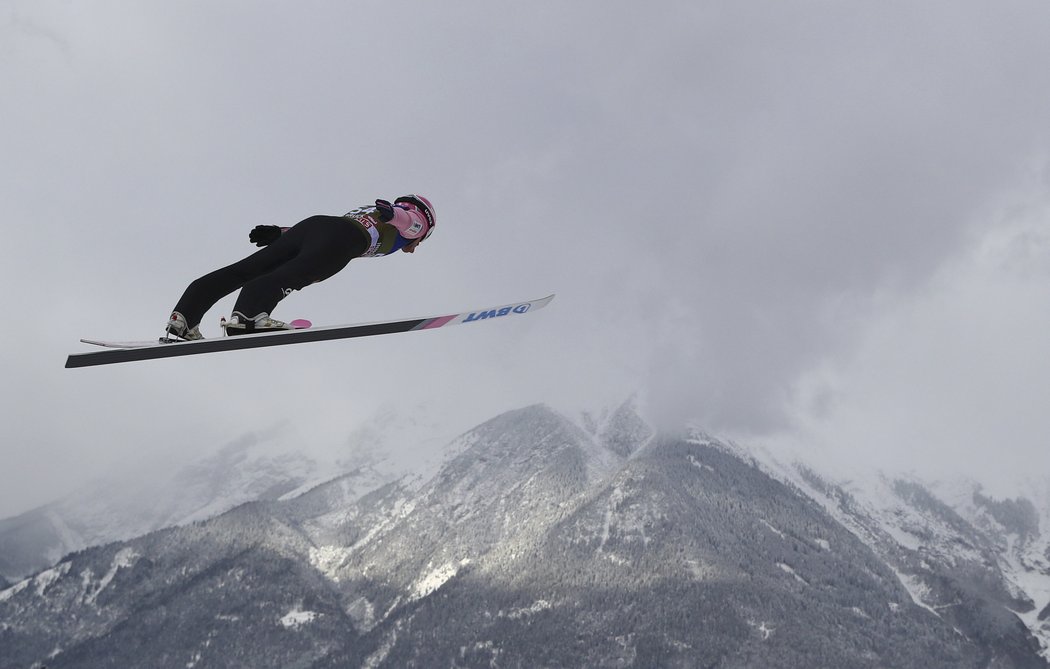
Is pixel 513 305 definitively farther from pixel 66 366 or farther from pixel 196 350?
pixel 66 366

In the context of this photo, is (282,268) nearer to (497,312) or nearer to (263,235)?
(263,235)

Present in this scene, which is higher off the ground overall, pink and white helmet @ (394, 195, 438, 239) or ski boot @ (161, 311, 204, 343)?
pink and white helmet @ (394, 195, 438, 239)

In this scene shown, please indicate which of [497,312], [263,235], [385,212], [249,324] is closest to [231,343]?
[249,324]

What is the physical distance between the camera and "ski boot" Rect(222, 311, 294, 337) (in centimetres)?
1289

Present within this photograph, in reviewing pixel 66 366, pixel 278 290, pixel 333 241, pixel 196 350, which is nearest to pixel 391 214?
pixel 333 241

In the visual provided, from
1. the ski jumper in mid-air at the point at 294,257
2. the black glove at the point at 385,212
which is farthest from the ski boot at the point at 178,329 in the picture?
the black glove at the point at 385,212

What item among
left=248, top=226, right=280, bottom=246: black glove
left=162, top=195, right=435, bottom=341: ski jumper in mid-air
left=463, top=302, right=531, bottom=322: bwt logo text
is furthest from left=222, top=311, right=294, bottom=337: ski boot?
left=463, top=302, right=531, bottom=322: bwt logo text

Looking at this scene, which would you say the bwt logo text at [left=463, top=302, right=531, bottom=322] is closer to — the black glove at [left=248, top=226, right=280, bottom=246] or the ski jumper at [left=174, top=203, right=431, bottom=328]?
the ski jumper at [left=174, top=203, right=431, bottom=328]

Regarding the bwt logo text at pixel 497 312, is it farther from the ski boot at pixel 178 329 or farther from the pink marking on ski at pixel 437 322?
the ski boot at pixel 178 329

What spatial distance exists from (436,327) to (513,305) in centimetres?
155

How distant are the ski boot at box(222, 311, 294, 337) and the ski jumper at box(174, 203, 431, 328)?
0.06 meters

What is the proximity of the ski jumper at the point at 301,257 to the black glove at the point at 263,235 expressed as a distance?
13 centimetres

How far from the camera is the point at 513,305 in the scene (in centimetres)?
1623

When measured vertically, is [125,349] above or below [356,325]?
below
